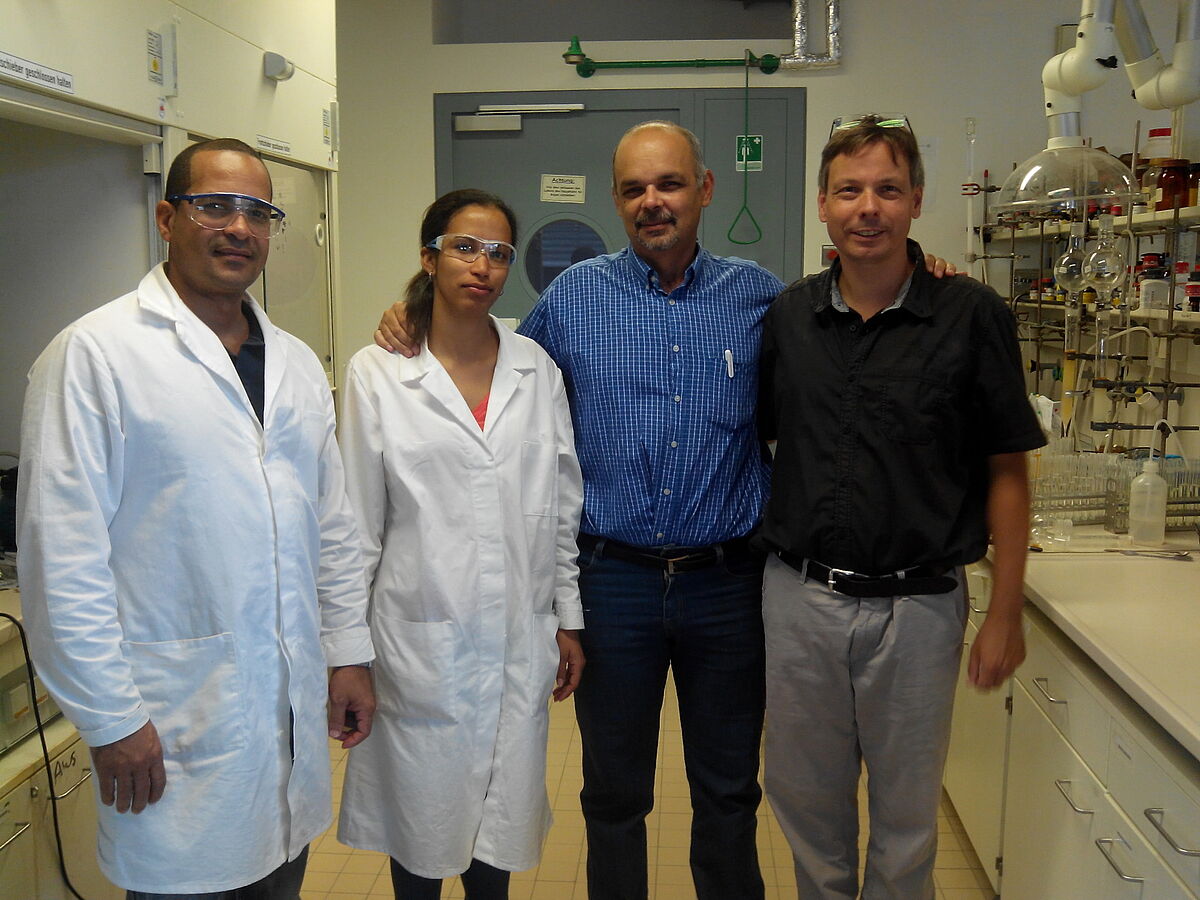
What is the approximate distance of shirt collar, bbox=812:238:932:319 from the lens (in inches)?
67.8

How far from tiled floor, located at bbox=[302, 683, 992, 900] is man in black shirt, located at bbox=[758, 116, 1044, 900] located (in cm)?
71

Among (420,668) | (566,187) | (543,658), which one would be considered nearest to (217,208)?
(420,668)

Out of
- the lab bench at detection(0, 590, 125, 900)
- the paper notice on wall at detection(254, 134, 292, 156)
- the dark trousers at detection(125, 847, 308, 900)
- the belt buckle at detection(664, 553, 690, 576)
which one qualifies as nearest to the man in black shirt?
the belt buckle at detection(664, 553, 690, 576)

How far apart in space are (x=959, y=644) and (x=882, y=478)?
1.05ft

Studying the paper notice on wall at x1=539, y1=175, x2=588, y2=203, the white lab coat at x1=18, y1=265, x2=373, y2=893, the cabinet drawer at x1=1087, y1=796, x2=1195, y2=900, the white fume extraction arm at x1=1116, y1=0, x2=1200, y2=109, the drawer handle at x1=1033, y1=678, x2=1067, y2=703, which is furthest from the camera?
the paper notice on wall at x1=539, y1=175, x2=588, y2=203

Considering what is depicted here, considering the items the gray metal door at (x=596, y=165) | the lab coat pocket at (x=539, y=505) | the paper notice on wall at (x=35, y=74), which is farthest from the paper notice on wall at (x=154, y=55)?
the gray metal door at (x=596, y=165)

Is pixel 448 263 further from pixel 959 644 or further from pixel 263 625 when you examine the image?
pixel 959 644

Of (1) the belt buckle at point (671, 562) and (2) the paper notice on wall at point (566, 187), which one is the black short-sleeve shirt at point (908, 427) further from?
(2) the paper notice on wall at point (566, 187)

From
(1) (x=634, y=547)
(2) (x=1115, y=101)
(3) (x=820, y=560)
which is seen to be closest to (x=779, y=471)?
(3) (x=820, y=560)

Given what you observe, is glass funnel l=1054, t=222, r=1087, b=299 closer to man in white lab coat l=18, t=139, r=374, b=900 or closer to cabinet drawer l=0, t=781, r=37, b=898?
man in white lab coat l=18, t=139, r=374, b=900

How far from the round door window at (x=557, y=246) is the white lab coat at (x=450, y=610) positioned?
2507 millimetres

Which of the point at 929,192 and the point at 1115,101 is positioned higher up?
the point at 1115,101

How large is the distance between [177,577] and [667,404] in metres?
0.87

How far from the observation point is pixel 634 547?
1903 mm
